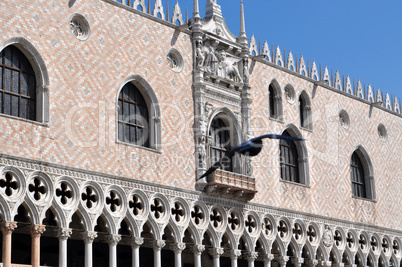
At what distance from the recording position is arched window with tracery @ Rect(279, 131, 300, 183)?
93.7 feet

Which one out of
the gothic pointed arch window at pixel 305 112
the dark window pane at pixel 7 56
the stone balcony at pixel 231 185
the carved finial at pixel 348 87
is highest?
the carved finial at pixel 348 87

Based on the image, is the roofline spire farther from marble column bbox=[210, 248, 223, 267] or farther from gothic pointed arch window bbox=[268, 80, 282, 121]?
marble column bbox=[210, 248, 223, 267]

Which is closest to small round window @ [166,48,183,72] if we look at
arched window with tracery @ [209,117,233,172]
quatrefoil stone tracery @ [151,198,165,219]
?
arched window with tracery @ [209,117,233,172]

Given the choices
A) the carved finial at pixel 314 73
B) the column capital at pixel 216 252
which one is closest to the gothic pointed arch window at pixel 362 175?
the carved finial at pixel 314 73

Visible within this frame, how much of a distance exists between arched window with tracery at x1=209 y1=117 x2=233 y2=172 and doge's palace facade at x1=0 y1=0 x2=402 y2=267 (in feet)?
0.16

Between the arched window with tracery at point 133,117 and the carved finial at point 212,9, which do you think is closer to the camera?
the arched window with tracery at point 133,117

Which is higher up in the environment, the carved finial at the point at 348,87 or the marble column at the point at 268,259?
the carved finial at the point at 348,87

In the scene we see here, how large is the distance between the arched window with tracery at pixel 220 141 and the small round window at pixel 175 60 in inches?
87.6

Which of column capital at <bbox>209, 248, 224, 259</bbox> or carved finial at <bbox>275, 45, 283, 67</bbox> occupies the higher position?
carved finial at <bbox>275, 45, 283, 67</bbox>

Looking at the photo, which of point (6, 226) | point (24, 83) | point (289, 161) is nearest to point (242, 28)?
point (289, 161)

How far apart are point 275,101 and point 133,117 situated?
6.82 meters

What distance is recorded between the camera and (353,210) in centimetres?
3086

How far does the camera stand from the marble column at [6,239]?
19.2 metres

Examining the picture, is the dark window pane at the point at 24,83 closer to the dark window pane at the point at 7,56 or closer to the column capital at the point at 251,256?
the dark window pane at the point at 7,56
